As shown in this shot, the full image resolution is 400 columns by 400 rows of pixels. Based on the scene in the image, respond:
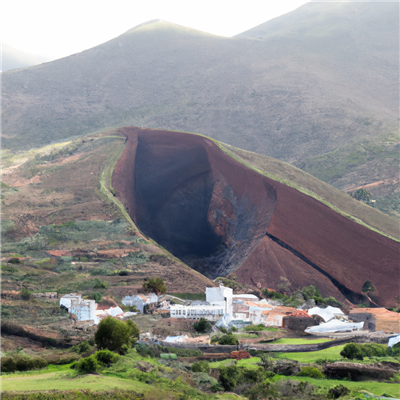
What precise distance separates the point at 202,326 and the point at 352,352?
336 inches

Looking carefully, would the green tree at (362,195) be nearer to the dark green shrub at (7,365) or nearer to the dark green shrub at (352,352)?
the dark green shrub at (352,352)

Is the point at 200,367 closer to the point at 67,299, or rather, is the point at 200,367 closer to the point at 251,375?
the point at 251,375

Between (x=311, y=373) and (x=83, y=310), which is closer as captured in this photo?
(x=311, y=373)

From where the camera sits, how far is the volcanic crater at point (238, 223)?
3609cm

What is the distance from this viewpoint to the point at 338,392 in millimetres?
15461

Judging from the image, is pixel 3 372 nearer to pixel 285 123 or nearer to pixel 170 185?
pixel 170 185

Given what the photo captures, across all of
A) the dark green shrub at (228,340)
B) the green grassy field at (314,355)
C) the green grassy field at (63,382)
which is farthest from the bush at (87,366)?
the green grassy field at (314,355)

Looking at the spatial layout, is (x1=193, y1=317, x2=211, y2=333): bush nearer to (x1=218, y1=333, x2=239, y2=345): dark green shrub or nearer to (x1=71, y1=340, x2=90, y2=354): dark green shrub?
(x1=218, y1=333, x2=239, y2=345): dark green shrub

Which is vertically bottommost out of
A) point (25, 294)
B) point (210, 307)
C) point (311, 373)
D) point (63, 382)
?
point (311, 373)

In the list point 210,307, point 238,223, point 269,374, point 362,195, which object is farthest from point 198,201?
point 269,374

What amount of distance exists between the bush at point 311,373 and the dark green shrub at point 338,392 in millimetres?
2015

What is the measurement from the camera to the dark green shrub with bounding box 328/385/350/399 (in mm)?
15383

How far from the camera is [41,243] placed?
36.8 m

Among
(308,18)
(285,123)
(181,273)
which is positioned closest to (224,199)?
(181,273)
